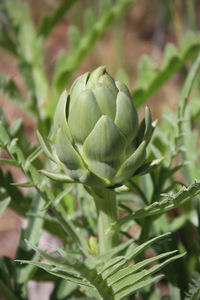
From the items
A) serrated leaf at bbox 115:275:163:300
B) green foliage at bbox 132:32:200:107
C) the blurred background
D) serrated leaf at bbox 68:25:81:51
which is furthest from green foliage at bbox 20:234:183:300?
the blurred background

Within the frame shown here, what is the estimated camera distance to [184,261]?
2.02 feet

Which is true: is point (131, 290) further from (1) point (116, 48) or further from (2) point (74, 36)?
(1) point (116, 48)

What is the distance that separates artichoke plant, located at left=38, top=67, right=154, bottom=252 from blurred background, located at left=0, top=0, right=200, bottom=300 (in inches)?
31.9

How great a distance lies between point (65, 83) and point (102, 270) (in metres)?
0.58

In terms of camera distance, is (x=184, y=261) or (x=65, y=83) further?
(x=65, y=83)

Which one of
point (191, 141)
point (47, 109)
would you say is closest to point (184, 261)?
point (191, 141)

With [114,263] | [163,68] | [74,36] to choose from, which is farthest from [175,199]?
[74,36]

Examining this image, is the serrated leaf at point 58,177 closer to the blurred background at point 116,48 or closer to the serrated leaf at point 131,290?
the serrated leaf at point 131,290

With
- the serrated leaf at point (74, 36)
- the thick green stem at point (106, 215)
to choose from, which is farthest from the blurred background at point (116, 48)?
the thick green stem at point (106, 215)

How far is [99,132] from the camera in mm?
377

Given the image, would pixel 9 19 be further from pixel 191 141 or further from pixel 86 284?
pixel 86 284

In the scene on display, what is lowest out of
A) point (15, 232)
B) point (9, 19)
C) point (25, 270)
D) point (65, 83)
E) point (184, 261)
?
point (15, 232)

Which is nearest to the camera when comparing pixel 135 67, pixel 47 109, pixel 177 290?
pixel 177 290

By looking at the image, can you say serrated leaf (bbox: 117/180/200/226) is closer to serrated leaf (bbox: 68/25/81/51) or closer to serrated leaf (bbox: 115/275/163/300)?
serrated leaf (bbox: 115/275/163/300)
